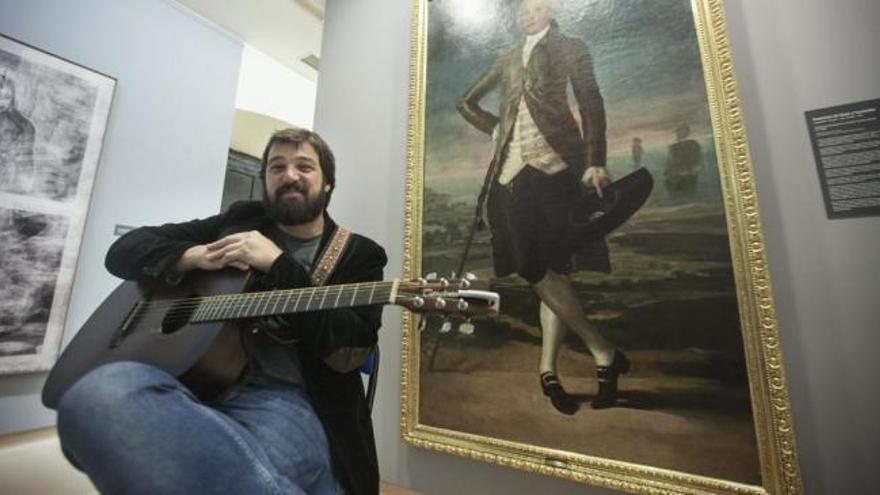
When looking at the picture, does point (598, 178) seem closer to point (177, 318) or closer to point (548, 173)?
point (548, 173)

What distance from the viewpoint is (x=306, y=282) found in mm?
897

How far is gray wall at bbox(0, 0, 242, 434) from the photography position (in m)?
1.89

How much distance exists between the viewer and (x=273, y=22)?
2.65m

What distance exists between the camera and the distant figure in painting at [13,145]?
5.64 ft

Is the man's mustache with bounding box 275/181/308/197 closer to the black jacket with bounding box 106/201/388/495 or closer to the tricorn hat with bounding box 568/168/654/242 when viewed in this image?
the black jacket with bounding box 106/201/388/495

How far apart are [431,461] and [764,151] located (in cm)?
135

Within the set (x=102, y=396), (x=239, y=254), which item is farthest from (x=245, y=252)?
(x=102, y=396)

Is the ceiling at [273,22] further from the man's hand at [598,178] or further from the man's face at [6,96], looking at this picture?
A: the man's hand at [598,178]

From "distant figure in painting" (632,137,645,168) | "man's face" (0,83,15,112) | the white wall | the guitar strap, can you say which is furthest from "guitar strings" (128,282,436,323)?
the white wall

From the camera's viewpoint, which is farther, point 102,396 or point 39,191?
point 39,191

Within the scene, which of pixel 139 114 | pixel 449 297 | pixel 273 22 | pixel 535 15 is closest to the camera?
pixel 449 297

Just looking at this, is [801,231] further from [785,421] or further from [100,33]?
[100,33]

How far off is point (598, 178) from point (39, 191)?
2.58 m

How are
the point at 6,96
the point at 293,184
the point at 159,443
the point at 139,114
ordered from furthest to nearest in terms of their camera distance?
the point at 139,114, the point at 6,96, the point at 293,184, the point at 159,443
